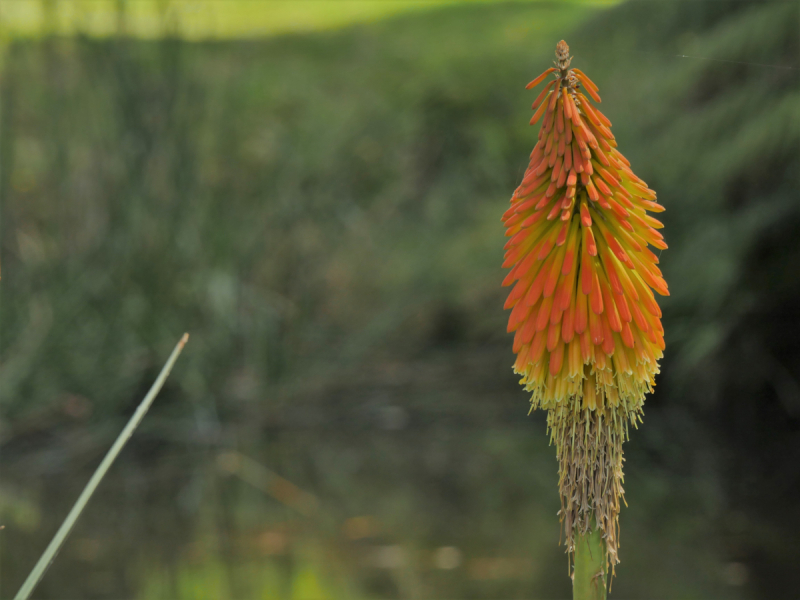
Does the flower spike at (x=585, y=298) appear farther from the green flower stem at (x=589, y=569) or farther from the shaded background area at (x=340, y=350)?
the shaded background area at (x=340, y=350)

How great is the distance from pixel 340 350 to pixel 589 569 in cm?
337

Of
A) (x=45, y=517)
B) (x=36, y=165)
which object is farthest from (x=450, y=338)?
(x=36, y=165)

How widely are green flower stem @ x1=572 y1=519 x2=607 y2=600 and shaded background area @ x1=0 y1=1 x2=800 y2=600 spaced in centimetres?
170

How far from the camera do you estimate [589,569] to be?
1.45 feet

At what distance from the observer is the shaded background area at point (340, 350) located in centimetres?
232

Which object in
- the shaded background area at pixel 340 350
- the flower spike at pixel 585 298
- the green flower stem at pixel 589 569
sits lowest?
the green flower stem at pixel 589 569

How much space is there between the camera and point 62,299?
3.19 metres

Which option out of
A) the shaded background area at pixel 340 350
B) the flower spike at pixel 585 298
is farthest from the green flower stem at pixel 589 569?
the shaded background area at pixel 340 350

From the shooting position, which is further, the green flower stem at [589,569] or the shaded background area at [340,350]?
the shaded background area at [340,350]

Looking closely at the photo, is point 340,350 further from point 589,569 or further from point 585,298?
Answer: point 589,569

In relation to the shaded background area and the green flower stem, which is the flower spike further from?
the shaded background area

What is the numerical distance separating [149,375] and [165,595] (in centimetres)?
132

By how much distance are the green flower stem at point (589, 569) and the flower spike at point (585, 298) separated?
14mm

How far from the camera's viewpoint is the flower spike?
492mm
